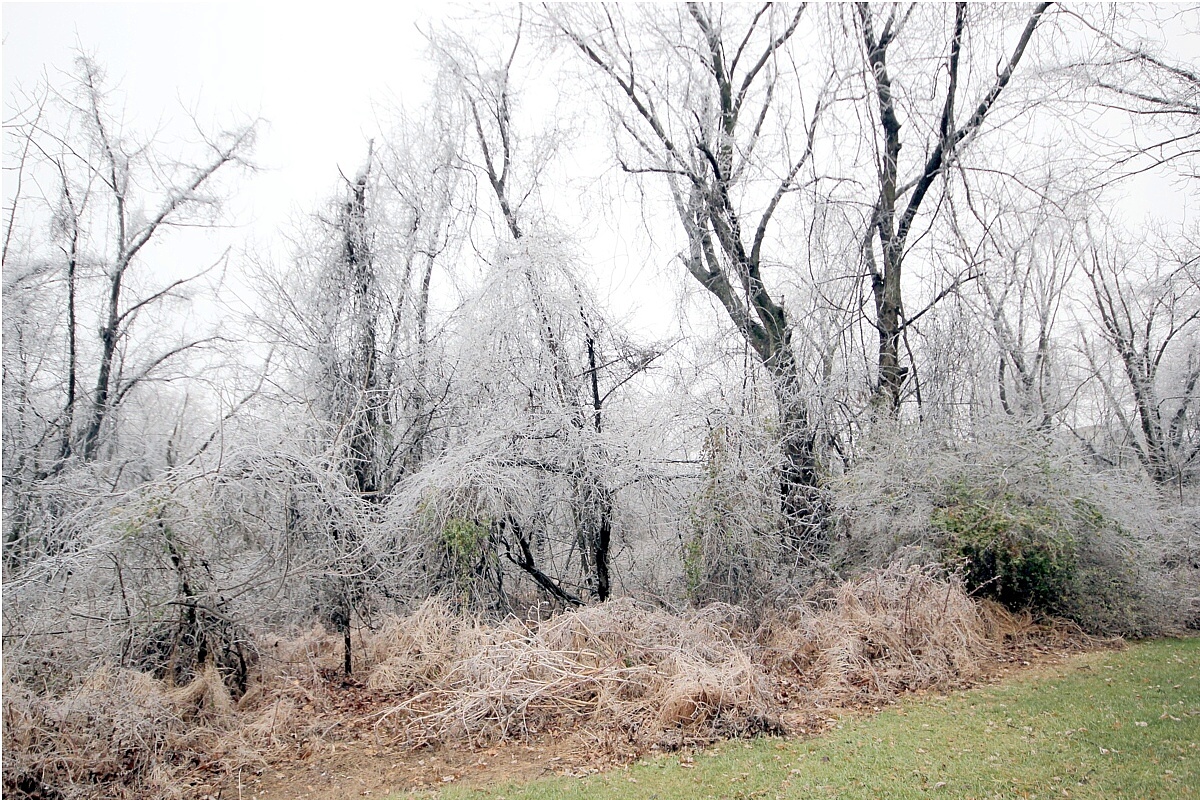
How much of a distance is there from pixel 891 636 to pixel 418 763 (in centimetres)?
445

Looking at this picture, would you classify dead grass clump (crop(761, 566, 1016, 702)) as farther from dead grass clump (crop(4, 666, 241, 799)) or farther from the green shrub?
dead grass clump (crop(4, 666, 241, 799))

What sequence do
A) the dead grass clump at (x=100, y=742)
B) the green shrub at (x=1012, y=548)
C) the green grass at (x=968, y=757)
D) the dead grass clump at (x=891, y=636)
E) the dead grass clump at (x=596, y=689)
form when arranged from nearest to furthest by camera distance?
the green grass at (x=968, y=757), the dead grass clump at (x=100, y=742), the dead grass clump at (x=596, y=689), the dead grass clump at (x=891, y=636), the green shrub at (x=1012, y=548)

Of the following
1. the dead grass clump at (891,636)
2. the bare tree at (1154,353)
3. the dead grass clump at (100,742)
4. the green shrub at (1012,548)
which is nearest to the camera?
the dead grass clump at (100,742)

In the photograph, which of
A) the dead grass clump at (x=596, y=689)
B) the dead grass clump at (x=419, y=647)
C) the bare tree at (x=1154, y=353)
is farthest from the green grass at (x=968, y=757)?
the bare tree at (x=1154, y=353)

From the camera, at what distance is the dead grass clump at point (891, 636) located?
6211 mm

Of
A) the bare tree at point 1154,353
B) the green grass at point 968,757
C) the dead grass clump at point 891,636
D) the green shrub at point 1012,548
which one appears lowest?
the green grass at point 968,757

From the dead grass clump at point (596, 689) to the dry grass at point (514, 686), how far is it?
2 centimetres

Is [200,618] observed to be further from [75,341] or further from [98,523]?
[75,341]

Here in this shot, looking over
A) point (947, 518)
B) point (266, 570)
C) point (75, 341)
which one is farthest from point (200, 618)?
point (947, 518)

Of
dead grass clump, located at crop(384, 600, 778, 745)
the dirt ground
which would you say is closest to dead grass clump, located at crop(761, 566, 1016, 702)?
the dirt ground

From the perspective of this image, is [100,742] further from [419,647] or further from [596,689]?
[596,689]

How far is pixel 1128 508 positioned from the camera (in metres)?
8.22

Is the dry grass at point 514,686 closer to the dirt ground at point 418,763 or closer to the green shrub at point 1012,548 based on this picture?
the dirt ground at point 418,763

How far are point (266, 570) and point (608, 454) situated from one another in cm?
390
